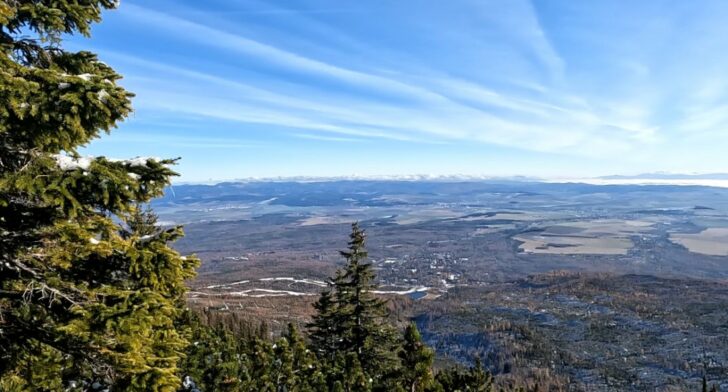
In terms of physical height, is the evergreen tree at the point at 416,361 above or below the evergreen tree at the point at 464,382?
above

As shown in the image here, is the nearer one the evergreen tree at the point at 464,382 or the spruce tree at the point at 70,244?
the spruce tree at the point at 70,244

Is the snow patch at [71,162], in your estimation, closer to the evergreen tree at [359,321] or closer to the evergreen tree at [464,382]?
the evergreen tree at [464,382]

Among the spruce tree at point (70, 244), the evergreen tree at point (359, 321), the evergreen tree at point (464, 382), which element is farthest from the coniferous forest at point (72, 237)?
the evergreen tree at point (359, 321)

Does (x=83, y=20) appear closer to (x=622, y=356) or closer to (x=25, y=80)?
(x=25, y=80)

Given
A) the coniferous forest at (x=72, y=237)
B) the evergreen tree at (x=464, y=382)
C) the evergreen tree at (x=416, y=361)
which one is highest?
the coniferous forest at (x=72, y=237)

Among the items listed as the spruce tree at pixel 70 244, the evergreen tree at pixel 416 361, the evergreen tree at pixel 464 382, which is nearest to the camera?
the spruce tree at pixel 70 244

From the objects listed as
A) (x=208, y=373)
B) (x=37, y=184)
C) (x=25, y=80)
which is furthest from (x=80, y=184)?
(x=208, y=373)

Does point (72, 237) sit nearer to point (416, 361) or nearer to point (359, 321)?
point (416, 361)

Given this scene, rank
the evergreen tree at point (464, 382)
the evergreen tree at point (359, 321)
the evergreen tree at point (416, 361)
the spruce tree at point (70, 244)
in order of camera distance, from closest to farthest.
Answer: the spruce tree at point (70, 244)
the evergreen tree at point (416, 361)
the evergreen tree at point (464, 382)
the evergreen tree at point (359, 321)
